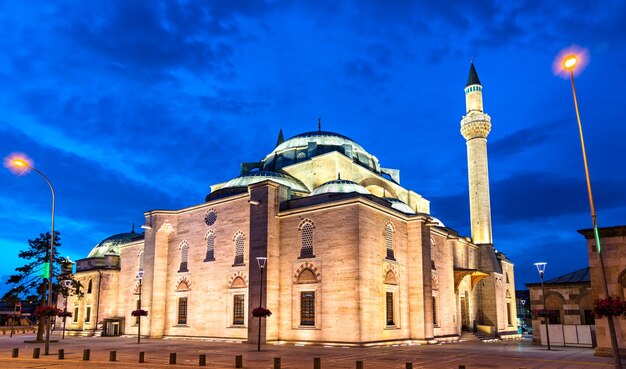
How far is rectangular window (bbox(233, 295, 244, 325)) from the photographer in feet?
99.5

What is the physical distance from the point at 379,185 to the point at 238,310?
54.6ft

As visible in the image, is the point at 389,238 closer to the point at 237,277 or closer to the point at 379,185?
the point at 237,277

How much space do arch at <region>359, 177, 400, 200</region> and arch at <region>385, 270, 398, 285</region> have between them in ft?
34.1

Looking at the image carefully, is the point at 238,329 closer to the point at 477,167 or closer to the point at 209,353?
the point at 209,353

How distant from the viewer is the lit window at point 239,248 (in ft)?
102

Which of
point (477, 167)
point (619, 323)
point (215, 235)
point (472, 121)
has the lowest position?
point (619, 323)

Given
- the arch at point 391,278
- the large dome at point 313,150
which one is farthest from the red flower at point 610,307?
the large dome at point 313,150

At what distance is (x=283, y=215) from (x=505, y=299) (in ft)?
85.0

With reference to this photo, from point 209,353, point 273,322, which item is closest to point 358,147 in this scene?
point 273,322

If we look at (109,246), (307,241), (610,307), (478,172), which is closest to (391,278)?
(307,241)

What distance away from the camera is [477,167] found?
45.8 metres

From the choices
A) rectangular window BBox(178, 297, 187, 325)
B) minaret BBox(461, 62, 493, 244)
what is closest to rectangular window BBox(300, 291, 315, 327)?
rectangular window BBox(178, 297, 187, 325)

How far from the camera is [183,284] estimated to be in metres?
34.2

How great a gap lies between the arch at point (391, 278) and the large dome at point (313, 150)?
43.4ft
